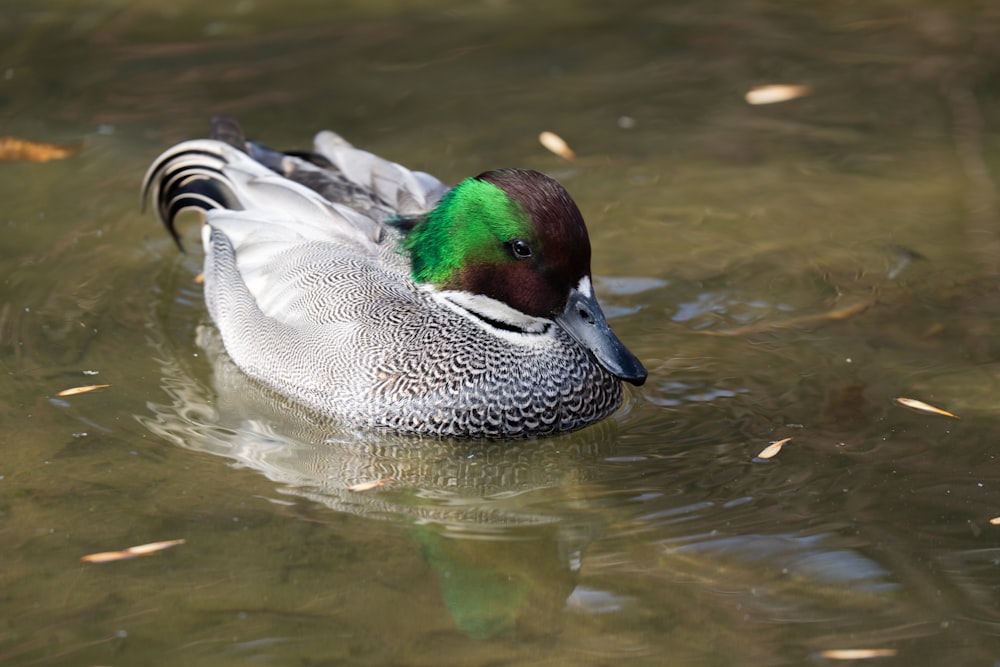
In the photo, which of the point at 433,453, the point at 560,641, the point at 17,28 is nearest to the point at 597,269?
the point at 433,453

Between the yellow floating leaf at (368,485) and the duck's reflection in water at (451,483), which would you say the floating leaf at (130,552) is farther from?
the yellow floating leaf at (368,485)

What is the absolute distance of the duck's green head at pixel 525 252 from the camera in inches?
222

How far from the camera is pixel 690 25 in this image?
34.2 ft

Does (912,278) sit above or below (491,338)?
below

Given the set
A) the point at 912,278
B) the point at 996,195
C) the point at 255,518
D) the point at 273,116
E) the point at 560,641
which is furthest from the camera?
the point at 273,116

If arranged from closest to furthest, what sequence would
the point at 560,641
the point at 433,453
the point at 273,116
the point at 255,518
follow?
1. the point at 560,641
2. the point at 255,518
3. the point at 433,453
4. the point at 273,116

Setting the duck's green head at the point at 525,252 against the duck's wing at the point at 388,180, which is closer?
the duck's green head at the point at 525,252

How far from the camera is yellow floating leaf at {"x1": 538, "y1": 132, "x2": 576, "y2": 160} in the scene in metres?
8.66

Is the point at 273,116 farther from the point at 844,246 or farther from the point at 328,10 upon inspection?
the point at 844,246

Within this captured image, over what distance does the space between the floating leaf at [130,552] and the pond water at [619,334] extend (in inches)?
2.0

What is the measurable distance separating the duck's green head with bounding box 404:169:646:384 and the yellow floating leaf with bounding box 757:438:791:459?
0.58 m

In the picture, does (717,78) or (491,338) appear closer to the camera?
(491,338)

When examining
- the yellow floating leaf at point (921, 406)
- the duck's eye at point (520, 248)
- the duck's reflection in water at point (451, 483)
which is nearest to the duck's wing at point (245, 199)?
the duck's reflection in water at point (451, 483)

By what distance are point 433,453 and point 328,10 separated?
567cm
